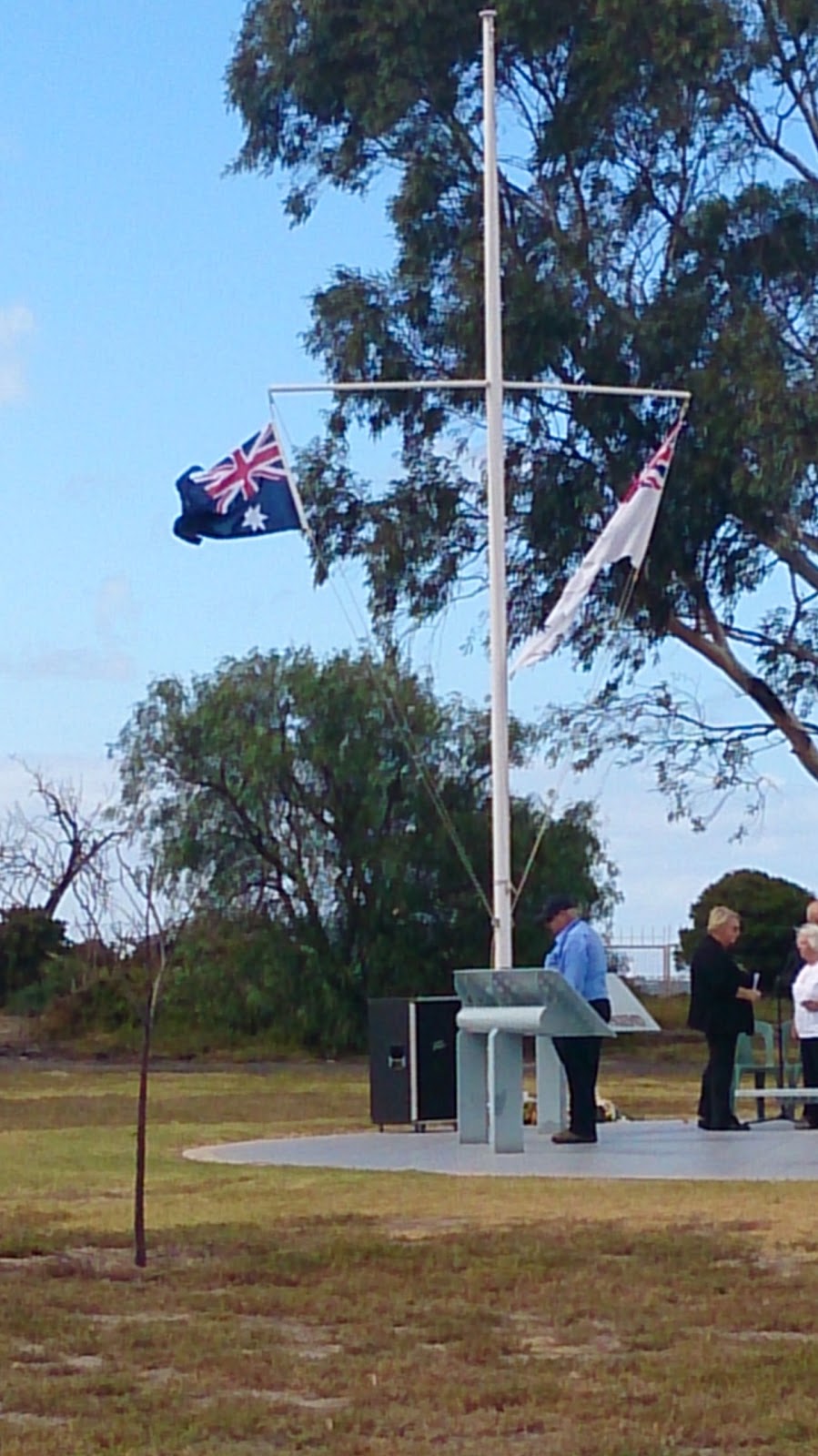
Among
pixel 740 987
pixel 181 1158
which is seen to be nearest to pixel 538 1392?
pixel 181 1158

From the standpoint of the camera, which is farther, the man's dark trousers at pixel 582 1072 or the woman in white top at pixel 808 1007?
the woman in white top at pixel 808 1007

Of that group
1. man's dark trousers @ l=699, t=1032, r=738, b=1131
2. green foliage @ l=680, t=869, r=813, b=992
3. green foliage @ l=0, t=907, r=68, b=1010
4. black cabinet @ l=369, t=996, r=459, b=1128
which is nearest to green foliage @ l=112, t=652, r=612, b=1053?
green foliage @ l=680, t=869, r=813, b=992

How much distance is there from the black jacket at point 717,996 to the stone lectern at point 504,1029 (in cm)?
112

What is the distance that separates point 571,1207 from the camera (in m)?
11.8

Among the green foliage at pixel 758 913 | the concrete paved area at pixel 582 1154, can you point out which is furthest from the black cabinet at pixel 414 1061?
the green foliage at pixel 758 913

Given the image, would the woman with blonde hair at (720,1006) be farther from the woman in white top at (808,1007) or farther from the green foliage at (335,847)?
the green foliage at (335,847)

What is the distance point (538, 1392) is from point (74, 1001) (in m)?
34.3

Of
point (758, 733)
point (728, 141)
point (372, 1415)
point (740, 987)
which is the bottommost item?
point (372, 1415)

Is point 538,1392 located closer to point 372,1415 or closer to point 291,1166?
point 372,1415

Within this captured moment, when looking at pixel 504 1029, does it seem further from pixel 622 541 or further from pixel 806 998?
pixel 622 541

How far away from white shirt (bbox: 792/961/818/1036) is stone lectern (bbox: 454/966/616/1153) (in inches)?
76.5

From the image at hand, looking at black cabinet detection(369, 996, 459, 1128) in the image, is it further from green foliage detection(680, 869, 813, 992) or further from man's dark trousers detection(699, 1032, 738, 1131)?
green foliage detection(680, 869, 813, 992)

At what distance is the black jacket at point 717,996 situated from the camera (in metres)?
16.5

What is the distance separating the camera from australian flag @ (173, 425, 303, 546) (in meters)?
20.1
